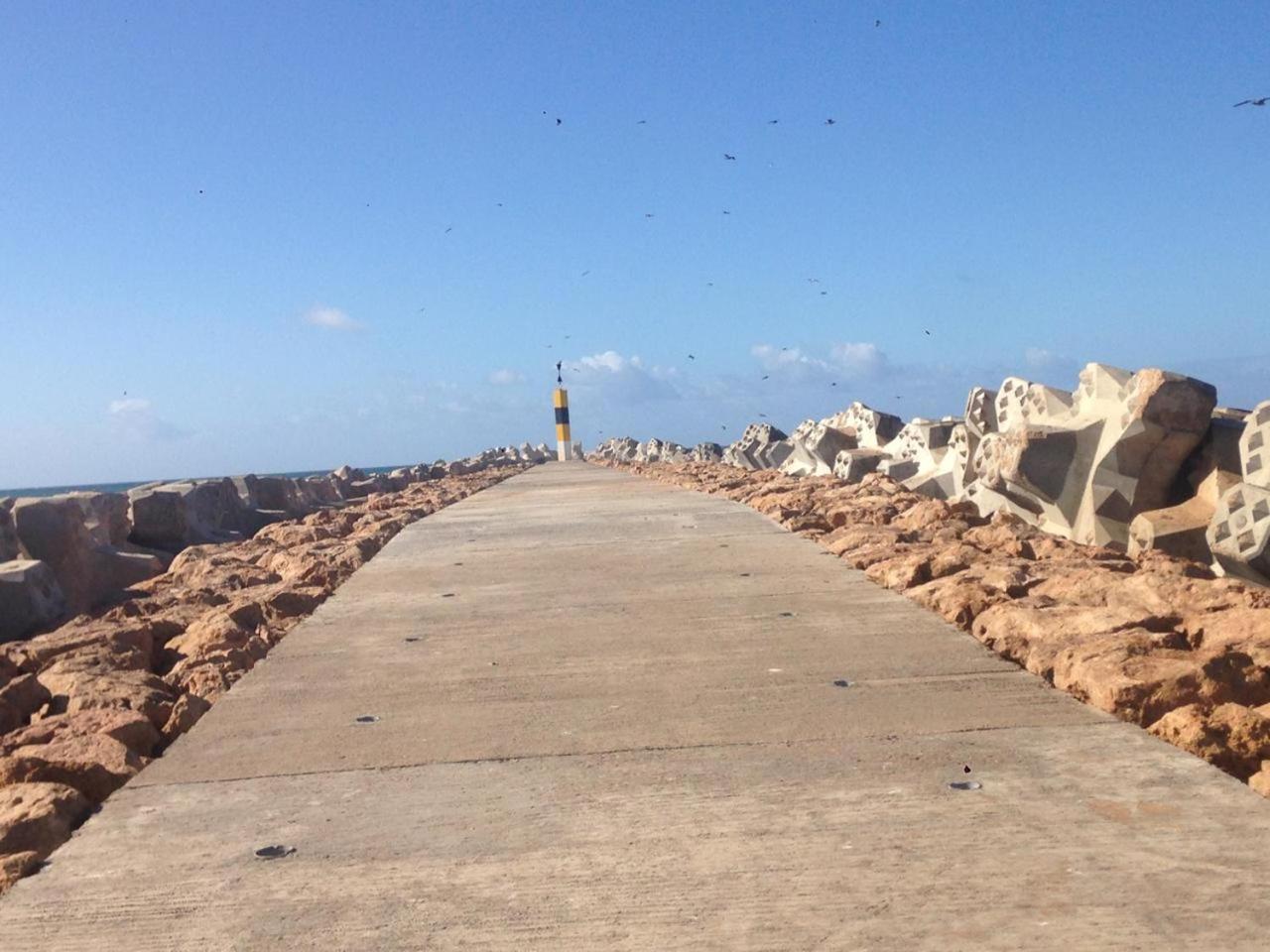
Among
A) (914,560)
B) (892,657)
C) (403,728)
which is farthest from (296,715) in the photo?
(914,560)

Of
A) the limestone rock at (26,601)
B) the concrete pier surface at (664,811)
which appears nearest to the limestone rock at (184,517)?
the limestone rock at (26,601)

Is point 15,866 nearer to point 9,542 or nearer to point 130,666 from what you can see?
→ point 130,666

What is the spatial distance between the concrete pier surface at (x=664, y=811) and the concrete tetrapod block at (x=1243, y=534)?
2470 millimetres

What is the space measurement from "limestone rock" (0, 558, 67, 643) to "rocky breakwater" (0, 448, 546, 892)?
90mm

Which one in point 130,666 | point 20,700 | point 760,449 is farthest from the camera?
point 760,449

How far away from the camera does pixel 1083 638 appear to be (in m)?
4.25

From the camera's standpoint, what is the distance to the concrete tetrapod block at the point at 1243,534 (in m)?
6.42

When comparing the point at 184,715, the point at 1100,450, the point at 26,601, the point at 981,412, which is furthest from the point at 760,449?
the point at 184,715

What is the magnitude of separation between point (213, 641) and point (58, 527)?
3.58m

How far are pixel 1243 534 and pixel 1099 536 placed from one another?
153cm

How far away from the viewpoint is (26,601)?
22.0 feet

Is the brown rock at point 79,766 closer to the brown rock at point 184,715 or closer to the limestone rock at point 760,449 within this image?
the brown rock at point 184,715

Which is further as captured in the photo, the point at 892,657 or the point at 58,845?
the point at 892,657

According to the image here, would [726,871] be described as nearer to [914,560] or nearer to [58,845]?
[58,845]
